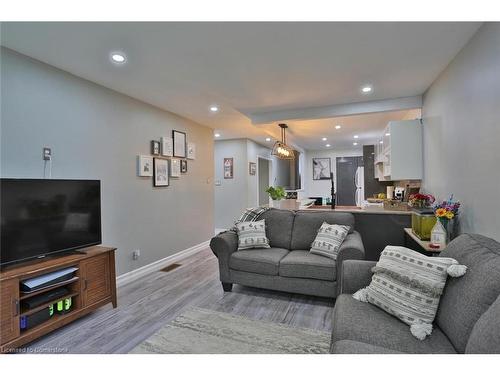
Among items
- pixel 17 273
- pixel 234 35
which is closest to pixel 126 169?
pixel 17 273

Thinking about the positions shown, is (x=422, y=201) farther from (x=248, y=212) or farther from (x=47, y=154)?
(x=47, y=154)

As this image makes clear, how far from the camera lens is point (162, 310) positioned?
266cm

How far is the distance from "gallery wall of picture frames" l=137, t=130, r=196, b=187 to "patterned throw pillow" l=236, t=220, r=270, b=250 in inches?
58.5

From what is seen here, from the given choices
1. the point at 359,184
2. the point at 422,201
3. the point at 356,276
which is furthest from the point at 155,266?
the point at 359,184

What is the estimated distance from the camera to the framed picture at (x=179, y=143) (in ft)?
14.0

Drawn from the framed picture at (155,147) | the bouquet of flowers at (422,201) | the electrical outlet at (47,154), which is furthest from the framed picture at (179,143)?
the bouquet of flowers at (422,201)

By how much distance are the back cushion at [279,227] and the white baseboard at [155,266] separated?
5.46 ft

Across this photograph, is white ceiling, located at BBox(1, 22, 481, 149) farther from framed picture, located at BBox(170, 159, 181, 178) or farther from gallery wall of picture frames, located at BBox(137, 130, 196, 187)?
framed picture, located at BBox(170, 159, 181, 178)

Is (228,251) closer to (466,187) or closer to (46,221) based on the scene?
(46,221)

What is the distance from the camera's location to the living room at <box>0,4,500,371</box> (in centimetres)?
165

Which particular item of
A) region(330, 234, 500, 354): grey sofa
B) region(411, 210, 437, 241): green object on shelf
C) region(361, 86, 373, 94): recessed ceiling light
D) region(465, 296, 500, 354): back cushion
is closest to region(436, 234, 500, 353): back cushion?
region(330, 234, 500, 354): grey sofa

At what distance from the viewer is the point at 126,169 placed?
11.3 ft

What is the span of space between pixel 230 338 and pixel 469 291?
5.40ft

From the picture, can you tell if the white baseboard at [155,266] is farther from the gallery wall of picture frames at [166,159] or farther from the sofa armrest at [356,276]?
the sofa armrest at [356,276]
